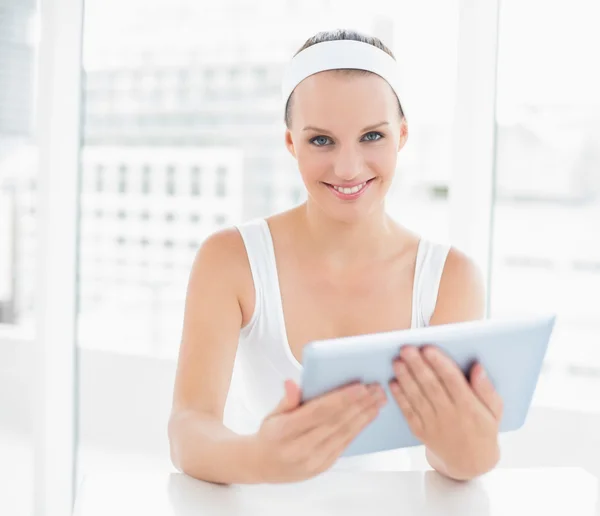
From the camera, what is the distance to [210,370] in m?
1.22

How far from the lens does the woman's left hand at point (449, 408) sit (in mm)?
875

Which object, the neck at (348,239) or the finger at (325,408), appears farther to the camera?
the neck at (348,239)

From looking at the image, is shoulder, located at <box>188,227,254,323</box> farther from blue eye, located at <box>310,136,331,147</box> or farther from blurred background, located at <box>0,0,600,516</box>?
blurred background, located at <box>0,0,600,516</box>

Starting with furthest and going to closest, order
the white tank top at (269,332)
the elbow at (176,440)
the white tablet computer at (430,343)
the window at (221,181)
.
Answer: the window at (221,181), the white tank top at (269,332), the elbow at (176,440), the white tablet computer at (430,343)

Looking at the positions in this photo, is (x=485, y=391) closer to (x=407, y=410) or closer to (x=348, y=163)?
(x=407, y=410)

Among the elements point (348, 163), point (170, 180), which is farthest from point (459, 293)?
point (170, 180)

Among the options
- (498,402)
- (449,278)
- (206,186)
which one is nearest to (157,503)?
(498,402)

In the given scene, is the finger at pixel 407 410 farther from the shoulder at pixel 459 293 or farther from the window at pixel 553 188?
the window at pixel 553 188

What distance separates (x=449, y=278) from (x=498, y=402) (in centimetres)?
47

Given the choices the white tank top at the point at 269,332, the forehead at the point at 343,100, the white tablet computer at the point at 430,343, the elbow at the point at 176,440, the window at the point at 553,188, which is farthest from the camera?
the window at the point at 553,188

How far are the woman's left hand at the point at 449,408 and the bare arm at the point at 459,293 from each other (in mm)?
372

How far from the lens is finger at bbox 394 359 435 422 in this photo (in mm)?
870

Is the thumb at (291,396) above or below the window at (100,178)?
below

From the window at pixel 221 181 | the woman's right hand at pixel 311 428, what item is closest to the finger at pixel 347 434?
the woman's right hand at pixel 311 428
